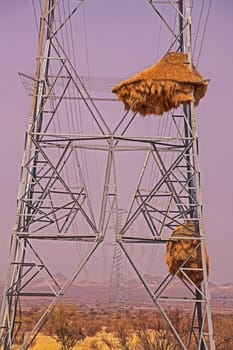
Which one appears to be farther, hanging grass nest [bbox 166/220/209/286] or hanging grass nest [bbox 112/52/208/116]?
hanging grass nest [bbox 112/52/208/116]

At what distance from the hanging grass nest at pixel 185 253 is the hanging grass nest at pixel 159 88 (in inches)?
156

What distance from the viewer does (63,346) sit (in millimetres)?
44406

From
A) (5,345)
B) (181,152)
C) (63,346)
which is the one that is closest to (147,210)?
(181,152)

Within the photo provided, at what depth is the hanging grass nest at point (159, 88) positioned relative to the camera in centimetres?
2494

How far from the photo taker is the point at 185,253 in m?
24.8

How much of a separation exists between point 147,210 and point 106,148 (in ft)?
7.87

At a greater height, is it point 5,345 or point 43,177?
point 43,177

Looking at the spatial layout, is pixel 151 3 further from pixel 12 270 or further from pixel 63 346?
pixel 63 346

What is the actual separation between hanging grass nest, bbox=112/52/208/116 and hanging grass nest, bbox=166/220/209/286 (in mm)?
3953

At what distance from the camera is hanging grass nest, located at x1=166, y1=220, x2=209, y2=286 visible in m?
24.7

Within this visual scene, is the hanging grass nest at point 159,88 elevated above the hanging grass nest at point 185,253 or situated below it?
above

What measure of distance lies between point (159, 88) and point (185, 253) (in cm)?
530

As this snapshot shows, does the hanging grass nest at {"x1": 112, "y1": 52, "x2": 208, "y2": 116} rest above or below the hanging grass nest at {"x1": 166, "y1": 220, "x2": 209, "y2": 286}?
above

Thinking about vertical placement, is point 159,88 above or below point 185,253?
above
